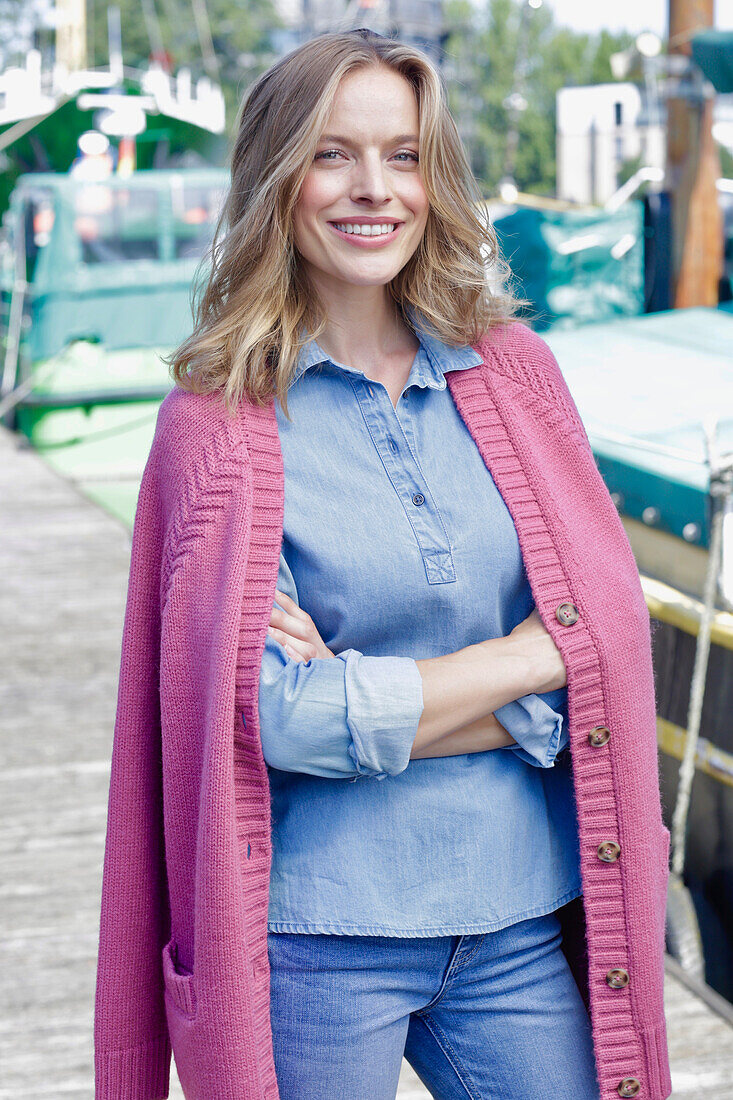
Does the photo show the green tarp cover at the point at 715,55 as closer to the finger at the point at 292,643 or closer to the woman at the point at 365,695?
the woman at the point at 365,695

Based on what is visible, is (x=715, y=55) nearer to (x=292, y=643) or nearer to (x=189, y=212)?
(x=292, y=643)

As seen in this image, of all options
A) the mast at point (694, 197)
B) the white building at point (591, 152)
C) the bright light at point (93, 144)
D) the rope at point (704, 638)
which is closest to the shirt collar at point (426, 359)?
the rope at point (704, 638)

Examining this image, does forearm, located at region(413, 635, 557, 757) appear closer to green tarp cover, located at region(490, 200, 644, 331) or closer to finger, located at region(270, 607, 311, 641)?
finger, located at region(270, 607, 311, 641)

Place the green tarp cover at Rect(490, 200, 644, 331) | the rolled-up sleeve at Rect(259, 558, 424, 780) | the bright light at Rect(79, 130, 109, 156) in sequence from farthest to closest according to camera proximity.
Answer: the bright light at Rect(79, 130, 109, 156) < the green tarp cover at Rect(490, 200, 644, 331) < the rolled-up sleeve at Rect(259, 558, 424, 780)

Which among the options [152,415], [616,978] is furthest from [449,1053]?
[152,415]

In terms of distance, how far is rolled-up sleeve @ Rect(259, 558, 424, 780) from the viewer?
52.9 inches

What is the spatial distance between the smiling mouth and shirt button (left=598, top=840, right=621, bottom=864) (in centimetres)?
75

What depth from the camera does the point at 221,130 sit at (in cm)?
1616

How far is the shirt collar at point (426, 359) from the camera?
1.49 meters

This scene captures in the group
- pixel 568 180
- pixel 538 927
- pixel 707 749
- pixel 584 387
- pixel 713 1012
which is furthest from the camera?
pixel 568 180

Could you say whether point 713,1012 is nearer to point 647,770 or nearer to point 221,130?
point 647,770

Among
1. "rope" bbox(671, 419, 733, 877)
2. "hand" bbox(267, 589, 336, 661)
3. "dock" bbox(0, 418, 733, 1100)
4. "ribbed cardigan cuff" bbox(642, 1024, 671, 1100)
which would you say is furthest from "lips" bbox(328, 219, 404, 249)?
"rope" bbox(671, 419, 733, 877)

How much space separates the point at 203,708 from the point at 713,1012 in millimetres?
1957

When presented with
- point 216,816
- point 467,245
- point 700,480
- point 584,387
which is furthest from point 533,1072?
point 584,387
